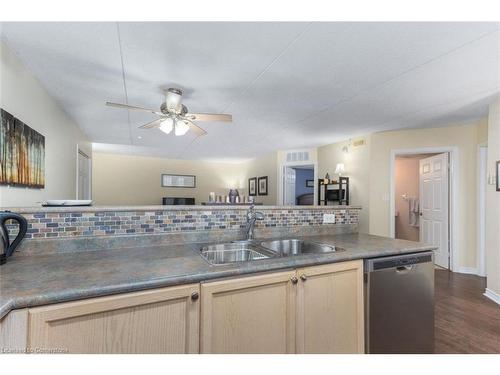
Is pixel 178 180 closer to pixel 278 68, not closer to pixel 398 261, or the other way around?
pixel 278 68

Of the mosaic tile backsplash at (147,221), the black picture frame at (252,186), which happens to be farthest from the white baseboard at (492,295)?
the black picture frame at (252,186)

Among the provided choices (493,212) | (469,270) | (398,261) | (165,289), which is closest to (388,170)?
(493,212)

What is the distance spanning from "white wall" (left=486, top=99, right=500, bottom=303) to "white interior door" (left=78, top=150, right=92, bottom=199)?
209 inches

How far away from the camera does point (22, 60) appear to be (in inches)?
69.7

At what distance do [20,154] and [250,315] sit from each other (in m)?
1.95

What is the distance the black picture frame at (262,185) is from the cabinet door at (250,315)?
192 inches

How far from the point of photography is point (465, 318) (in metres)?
2.21

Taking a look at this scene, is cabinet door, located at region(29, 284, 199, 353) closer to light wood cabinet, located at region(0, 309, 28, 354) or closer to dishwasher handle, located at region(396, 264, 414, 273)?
light wood cabinet, located at region(0, 309, 28, 354)

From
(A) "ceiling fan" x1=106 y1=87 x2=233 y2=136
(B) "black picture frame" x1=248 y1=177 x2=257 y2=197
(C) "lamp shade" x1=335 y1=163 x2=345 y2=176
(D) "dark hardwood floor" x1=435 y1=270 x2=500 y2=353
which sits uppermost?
(A) "ceiling fan" x1=106 y1=87 x2=233 y2=136

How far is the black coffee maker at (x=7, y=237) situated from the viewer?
1130 millimetres

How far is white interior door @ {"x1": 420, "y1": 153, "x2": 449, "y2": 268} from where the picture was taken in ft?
11.9

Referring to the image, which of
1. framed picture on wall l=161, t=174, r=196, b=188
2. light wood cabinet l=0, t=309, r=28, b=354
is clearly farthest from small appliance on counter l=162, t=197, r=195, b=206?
light wood cabinet l=0, t=309, r=28, b=354

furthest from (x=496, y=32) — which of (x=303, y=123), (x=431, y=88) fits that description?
(x=303, y=123)

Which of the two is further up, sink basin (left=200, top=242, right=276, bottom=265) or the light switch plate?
the light switch plate
